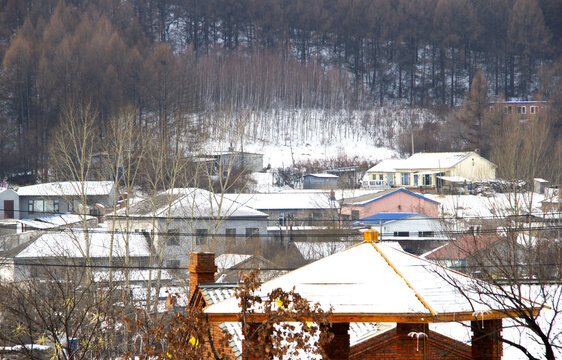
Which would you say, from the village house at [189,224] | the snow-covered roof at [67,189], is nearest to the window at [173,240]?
the village house at [189,224]

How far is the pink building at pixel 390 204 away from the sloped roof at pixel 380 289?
39.9 metres

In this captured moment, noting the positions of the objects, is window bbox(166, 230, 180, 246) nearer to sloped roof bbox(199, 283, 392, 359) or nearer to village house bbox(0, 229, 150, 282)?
village house bbox(0, 229, 150, 282)

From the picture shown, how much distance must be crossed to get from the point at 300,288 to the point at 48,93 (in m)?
80.3

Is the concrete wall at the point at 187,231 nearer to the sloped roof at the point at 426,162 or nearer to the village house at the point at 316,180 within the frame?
the village house at the point at 316,180

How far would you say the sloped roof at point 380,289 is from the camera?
32.5ft

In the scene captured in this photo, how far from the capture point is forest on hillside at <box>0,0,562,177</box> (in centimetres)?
8656

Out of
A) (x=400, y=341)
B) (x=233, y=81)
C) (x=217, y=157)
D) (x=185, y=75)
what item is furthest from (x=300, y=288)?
(x=233, y=81)

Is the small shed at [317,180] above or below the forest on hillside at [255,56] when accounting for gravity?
below

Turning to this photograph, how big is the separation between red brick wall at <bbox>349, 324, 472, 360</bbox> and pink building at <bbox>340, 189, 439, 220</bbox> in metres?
40.0

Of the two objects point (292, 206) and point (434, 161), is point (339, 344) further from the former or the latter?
point (434, 161)

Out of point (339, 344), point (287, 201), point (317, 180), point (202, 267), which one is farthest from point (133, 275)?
point (317, 180)

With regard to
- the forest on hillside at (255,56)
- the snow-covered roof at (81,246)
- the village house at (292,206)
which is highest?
the forest on hillside at (255,56)

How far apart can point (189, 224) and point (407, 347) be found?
88.6 ft

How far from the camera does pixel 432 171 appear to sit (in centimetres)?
6881
